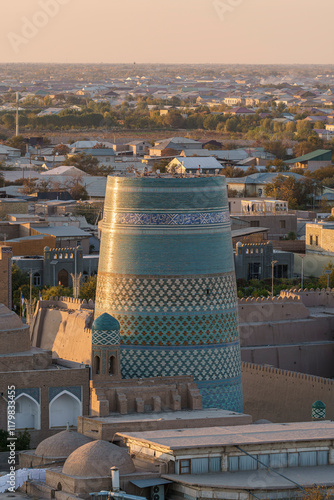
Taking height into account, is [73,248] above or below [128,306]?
below

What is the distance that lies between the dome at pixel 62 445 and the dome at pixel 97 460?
976mm

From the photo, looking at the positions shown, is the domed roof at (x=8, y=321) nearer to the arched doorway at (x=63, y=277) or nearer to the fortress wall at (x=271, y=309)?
the fortress wall at (x=271, y=309)

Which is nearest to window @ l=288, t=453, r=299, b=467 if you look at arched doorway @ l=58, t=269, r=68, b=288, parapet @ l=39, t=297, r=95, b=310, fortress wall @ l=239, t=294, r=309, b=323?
parapet @ l=39, t=297, r=95, b=310

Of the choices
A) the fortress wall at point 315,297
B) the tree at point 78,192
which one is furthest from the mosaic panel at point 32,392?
the tree at point 78,192

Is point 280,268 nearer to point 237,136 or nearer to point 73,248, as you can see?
point 73,248

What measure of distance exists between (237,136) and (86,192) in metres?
50.3

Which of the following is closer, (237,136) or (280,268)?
(280,268)

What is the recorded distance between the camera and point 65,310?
903 inches

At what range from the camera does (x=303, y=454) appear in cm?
1452

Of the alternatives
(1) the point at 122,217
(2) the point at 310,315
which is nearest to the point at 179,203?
(1) the point at 122,217

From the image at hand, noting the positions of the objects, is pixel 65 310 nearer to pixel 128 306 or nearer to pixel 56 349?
pixel 56 349

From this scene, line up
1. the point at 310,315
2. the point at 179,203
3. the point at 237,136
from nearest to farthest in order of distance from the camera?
1. the point at 179,203
2. the point at 310,315
3. the point at 237,136

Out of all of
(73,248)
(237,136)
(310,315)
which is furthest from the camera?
(237,136)

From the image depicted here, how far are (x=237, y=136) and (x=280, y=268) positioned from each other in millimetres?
66003
